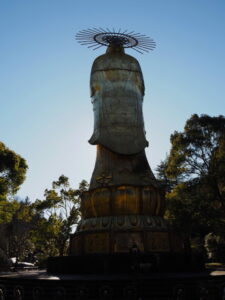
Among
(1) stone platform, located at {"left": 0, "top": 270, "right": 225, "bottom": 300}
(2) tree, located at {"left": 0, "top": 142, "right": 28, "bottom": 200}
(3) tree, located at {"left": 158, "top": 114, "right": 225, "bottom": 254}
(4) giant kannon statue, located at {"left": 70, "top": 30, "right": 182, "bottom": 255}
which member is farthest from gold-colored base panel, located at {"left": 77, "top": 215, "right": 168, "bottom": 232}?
(2) tree, located at {"left": 0, "top": 142, "right": 28, "bottom": 200}

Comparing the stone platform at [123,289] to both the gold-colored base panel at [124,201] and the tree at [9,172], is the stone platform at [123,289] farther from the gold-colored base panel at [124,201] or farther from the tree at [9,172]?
the tree at [9,172]

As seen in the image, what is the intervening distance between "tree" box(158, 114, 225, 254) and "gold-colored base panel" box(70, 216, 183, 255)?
237 centimetres

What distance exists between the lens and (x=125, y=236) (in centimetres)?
1408

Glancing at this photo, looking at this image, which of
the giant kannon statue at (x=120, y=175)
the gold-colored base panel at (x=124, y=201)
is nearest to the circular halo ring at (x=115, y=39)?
the giant kannon statue at (x=120, y=175)

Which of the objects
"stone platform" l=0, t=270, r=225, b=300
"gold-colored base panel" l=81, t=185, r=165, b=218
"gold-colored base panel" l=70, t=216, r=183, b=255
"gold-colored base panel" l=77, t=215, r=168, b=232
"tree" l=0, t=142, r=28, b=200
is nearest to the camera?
"stone platform" l=0, t=270, r=225, b=300

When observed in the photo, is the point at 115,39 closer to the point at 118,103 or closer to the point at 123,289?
the point at 118,103

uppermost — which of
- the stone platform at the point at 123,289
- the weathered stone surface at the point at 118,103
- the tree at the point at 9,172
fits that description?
the weathered stone surface at the point at 118,103

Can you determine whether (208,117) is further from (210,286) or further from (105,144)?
(210,286)

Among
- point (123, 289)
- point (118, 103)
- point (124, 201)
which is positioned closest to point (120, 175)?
point (124, 201)

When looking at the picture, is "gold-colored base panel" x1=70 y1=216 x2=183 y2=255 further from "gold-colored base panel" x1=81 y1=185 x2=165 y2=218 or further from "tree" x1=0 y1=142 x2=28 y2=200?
"tree" x1=0 y1=142 x2=28 y2=200

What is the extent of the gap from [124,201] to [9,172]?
29.1 feet

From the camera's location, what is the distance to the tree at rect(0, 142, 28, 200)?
20.3m

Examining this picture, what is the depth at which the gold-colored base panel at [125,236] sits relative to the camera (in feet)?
45.9

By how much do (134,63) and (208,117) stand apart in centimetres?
495
